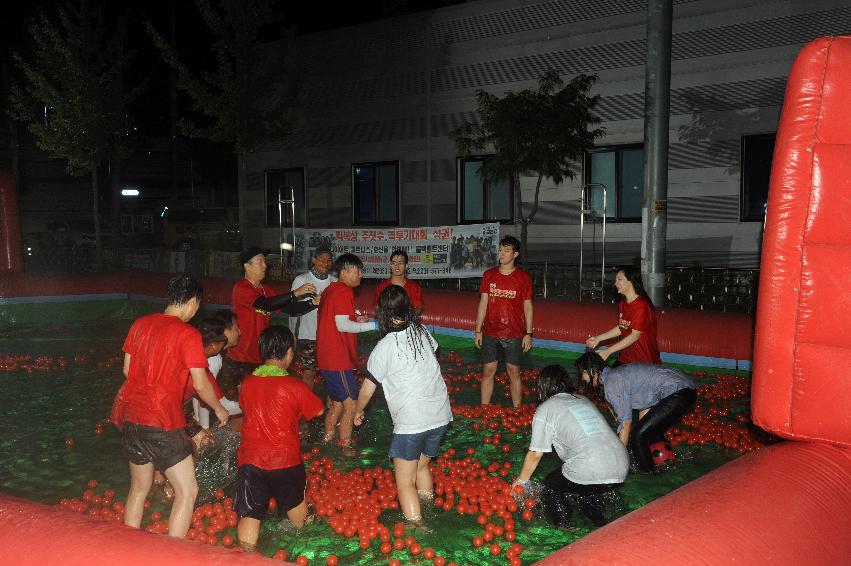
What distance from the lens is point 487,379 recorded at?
→ 847 cm

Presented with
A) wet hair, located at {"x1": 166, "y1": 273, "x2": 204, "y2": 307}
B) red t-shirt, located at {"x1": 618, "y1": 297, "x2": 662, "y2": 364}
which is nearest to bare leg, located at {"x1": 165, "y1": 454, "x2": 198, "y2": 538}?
wet hair, located at {"x1": 166, "y1": 273, "x2": 204, "y2": 307}

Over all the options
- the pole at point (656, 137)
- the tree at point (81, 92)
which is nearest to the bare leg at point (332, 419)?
the pole at point (656, 137)

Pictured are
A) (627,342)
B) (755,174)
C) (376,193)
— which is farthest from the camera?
(376,193)

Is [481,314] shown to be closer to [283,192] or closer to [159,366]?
[159,366]

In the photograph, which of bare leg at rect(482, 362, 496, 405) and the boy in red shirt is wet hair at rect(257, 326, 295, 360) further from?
bare leg at rect(482, 362, 496, 405)

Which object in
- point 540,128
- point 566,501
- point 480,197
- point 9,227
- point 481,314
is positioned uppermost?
point 540,128

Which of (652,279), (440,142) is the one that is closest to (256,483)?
(652,279)

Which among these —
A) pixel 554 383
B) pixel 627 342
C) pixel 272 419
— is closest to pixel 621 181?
pixel 627 342

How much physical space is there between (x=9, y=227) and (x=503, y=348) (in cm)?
1385

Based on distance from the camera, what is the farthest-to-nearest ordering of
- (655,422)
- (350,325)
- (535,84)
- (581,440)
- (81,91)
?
(81,91), (535,84), (350,325), (655,422), (581,440)

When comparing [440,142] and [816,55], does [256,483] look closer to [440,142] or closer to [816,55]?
[816,55]

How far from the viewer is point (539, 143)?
15.4m

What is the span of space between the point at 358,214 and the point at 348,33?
5.57 meters

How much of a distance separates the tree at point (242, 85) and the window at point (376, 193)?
9.49ft
